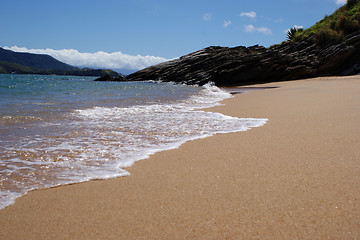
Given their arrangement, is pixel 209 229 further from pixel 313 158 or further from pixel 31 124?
pixel 31 124

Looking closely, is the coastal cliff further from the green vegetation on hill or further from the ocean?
the ocean

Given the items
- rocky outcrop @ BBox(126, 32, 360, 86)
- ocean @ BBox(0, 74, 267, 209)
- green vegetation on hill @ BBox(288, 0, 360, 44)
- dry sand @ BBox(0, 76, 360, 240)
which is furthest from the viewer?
green vegetation on hill @ BBox(288, 0, 360, 44)

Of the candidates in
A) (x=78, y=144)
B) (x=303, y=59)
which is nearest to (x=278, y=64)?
(x=303, y=59)

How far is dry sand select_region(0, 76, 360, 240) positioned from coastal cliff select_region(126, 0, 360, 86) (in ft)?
84.2

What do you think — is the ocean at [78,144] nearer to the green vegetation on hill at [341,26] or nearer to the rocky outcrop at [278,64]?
the rocky outcrop at [278,64]

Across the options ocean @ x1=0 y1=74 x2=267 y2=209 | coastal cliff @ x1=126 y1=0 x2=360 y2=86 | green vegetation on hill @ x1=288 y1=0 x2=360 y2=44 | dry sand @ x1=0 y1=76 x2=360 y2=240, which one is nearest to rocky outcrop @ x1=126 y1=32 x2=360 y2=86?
coastal cliff @ x1=126 y1=0 x2=360 y2=86

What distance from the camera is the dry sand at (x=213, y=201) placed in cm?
178

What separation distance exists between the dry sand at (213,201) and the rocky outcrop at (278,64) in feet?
84.3

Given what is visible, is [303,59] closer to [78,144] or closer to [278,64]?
[278,64]

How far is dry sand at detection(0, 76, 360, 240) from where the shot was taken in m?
1.78

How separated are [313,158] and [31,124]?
5.64m

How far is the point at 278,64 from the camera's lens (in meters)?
28.3

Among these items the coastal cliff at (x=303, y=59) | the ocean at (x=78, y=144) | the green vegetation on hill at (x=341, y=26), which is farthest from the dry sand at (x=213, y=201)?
the green vegetation on hill at (x=341, y=26)

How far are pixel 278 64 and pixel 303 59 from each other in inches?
98.5
